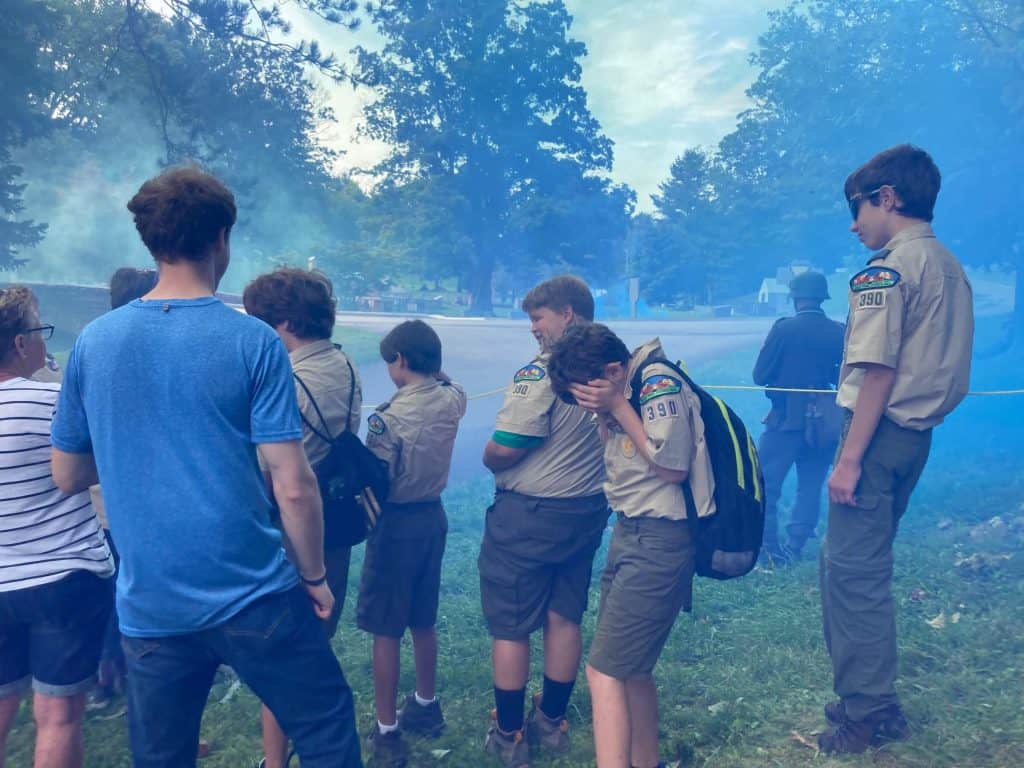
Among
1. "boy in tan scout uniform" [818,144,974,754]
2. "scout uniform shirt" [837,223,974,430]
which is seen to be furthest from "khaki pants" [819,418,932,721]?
"scout uniform shirt" [837,223,974,430]

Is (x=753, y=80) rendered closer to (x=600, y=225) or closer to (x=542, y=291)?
(x=600, y=225)

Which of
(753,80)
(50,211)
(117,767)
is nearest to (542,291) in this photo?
(117,767)

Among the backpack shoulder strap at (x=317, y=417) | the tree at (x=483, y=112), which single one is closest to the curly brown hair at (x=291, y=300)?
the backpack shoulder strap at (x=317, y=417)

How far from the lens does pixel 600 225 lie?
16.3 metres

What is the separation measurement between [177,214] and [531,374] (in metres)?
Answer: 1.55

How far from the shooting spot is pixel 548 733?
Result: 3311 mm

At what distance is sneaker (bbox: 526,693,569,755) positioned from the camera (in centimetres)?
329

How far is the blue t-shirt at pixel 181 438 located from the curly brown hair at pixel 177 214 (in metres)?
0.14

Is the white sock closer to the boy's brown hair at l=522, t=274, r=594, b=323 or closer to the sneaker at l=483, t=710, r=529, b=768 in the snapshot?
the sneaker at l=483, t=710, r=529, b=768

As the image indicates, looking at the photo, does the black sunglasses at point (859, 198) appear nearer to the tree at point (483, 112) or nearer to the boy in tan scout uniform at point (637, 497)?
the boy in tan scout uniform at point (637, 497)

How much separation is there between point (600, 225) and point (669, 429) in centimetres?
1432

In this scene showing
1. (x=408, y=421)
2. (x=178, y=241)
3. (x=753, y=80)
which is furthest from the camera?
(x=753, y=80)

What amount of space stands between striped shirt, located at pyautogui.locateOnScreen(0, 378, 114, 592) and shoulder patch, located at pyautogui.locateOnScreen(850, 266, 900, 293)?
3.01 metres

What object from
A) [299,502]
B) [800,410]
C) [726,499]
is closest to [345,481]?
[299,502]
